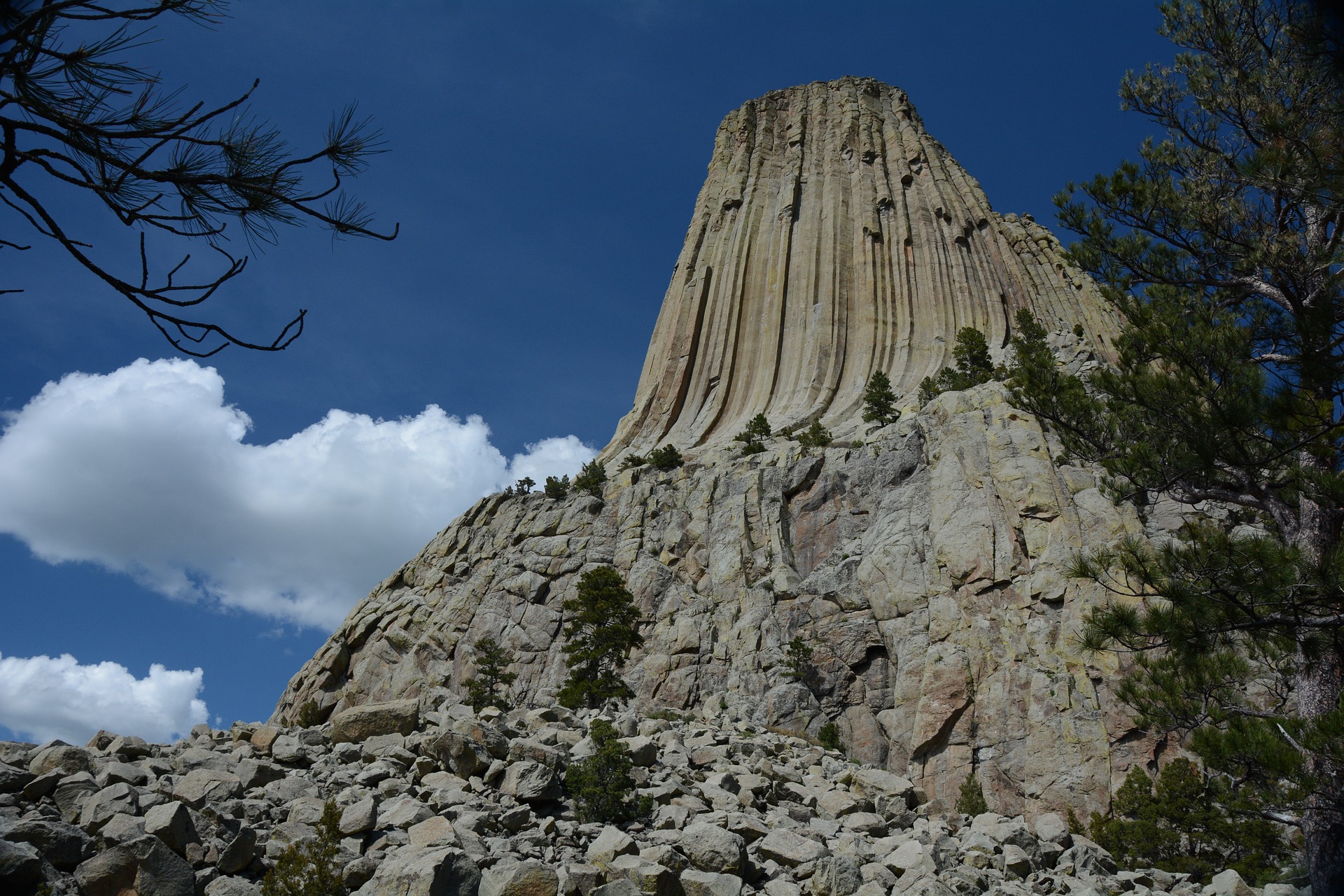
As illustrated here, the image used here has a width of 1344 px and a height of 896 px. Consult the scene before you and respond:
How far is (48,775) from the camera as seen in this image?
10.1m

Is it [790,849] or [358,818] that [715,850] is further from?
[358,818]

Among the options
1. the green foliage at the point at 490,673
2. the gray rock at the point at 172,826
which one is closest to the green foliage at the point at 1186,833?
the gray rock at the point at 172,826

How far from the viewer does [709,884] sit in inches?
408

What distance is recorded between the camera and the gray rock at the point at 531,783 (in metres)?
12.5

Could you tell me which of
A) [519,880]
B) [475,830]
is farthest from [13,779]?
[519,880]

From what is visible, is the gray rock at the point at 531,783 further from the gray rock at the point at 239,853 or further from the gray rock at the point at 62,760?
the gray rock at the point at 62,760

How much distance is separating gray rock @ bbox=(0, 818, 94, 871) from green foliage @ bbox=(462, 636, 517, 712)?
2162 centimetres

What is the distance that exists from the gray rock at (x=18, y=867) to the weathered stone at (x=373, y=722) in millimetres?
6410

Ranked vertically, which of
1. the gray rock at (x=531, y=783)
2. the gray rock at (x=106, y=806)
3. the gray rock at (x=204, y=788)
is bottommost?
the gray rock at (x=106, y=806)

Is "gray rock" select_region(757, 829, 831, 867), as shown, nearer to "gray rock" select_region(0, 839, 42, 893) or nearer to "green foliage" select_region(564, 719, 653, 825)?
"green foliage" select_region(564, 719, 653, 825)

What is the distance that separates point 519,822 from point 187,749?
5.55 meters

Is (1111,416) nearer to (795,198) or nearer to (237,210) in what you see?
(237,210)

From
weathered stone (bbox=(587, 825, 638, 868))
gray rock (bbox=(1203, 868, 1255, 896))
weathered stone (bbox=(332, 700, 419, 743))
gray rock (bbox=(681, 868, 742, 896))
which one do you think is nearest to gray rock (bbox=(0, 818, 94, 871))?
weathered stone (bbox=(587, 825, 638, 868))

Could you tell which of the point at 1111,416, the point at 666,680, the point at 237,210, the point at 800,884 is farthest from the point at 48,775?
the point at 666,680
